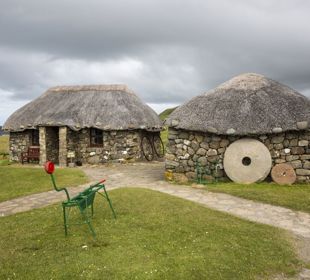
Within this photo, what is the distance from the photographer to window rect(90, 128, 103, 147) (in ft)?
72.6

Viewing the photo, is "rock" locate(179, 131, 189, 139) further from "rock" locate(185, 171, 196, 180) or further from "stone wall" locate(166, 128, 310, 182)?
"rock" locate(185, 171, 196, 180)

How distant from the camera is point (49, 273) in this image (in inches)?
249

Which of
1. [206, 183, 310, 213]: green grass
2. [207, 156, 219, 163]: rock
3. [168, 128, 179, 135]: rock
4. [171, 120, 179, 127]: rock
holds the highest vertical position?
[171, 120, 179, 127]: rock

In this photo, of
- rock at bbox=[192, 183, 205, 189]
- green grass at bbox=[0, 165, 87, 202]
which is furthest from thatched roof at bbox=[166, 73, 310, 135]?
green grass at bbox=[0, 165, 87, 202]

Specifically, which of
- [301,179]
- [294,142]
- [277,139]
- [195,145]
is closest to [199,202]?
[195,145]

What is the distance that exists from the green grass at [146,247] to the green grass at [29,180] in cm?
365

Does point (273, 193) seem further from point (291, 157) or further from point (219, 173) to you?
point (219, 173)

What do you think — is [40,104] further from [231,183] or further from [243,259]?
[243,259]

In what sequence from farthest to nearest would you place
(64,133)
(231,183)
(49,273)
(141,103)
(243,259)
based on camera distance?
(141,103)
(64,133)
(231,183)
(243,259)
(49,273)

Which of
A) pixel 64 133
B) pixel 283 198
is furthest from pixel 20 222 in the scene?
pixel 64 133

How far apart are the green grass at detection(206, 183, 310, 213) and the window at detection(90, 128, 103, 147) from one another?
10.1 meters

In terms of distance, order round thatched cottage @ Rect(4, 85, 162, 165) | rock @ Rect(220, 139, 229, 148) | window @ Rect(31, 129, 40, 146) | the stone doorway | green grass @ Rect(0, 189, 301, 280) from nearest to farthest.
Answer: green grass @ Rect(0, 189, 301, 280) → rock @ Rect(220, 139, 229, 148) → round thatched cottage @ Rect(4, 85, 162, 165) → the stone doorway → window @ Rect(31, 129, 40, 146)

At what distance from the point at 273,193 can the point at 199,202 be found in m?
2.76

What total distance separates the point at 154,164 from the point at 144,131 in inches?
108
